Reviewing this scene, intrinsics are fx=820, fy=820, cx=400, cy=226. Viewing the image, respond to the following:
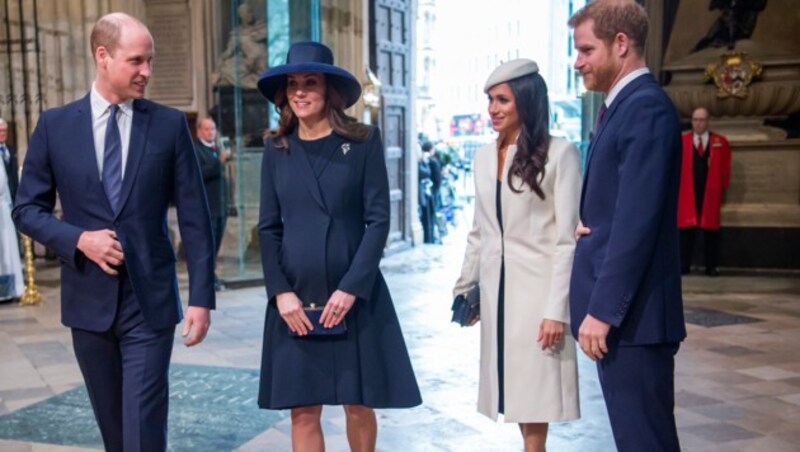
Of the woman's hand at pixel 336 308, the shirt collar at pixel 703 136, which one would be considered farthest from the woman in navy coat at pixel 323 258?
the shirt collar at pixel 703 136

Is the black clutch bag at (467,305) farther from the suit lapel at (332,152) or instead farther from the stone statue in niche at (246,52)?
the stone statue in niche at (246,52)

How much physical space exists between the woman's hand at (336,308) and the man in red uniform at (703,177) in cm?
720

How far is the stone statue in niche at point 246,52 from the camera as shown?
9336 mm

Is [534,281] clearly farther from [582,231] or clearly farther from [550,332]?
[582,231]

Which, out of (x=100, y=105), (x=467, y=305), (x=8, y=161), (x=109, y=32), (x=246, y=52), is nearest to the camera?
(x=109, y=32)

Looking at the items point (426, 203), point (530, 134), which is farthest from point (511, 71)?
point (426, 203)

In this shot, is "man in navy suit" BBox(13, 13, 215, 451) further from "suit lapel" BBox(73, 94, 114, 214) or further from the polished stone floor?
the polished stone floor

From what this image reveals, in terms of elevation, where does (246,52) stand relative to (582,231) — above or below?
above

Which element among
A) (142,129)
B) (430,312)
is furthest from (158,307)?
(430,312)

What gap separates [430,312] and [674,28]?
4902 millimetres

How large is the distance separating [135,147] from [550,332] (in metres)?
1.57

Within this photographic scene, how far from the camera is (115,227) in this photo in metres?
2.69

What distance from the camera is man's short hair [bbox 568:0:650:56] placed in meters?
2.36

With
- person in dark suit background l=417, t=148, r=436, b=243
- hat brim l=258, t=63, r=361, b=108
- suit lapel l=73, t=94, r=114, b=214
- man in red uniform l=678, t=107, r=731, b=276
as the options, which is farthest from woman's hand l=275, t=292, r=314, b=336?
person in dark suit background l=417, t=148, r=436, b=243
